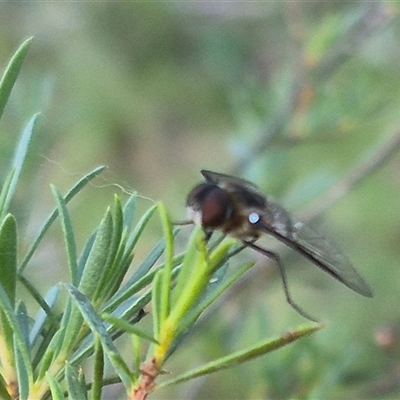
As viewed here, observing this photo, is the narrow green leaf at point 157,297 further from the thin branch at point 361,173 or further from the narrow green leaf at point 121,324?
the thin branch at point 361,173

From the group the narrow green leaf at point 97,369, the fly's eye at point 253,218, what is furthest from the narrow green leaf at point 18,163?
the fly's eye at point 253,218

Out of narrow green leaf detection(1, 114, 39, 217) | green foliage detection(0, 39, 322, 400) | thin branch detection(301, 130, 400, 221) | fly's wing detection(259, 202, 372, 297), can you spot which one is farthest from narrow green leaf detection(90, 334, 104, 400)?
thin branch detection(301, 130, 400, 221)

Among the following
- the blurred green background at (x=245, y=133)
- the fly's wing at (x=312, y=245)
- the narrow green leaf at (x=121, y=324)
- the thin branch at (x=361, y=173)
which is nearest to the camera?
the narrow green leaf at (x=121, y=324)

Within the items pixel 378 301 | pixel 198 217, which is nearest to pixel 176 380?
pixel 198 217

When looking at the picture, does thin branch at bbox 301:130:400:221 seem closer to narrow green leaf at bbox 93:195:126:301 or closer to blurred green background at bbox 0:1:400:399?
blurred green background at bbox 0:1:400:399

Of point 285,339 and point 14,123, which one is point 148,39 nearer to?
point 14,123

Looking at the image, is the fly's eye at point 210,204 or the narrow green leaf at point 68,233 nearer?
the narrow green leaf at point 68,233
